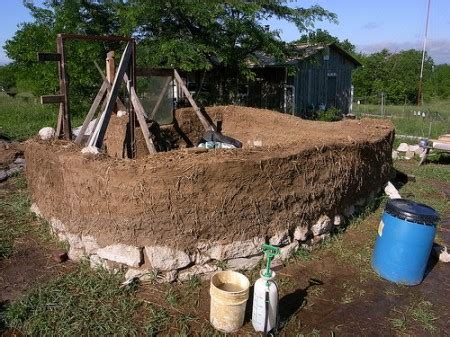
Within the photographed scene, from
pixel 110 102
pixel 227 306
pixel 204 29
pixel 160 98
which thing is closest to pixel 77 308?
pixel 227 306

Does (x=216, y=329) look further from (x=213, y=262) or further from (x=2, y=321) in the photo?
(x=2, y=321)

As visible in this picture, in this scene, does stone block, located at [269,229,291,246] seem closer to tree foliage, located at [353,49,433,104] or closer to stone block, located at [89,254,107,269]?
stone block, located at [89,254,107,269]

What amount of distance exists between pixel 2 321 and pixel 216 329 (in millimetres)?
1739

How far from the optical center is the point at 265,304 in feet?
10.1

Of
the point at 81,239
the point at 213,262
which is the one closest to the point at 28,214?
the point at 81,239

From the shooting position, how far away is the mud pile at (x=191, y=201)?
3668 mm

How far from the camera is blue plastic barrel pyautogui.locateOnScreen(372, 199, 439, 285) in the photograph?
12.4 ft

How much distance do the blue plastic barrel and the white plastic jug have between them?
1.51 m

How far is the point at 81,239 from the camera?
163 inches

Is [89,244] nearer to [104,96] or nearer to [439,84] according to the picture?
[104,96]

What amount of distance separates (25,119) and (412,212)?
14.0m

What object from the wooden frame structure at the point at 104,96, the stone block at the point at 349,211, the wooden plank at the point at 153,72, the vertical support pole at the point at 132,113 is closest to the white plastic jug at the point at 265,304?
the stone block at the point at 349,211

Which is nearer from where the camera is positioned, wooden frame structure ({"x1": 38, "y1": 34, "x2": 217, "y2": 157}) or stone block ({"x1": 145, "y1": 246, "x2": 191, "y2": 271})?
stone block ({"x1": 145, "y1": 246, "x2": 191, "y2": 271})

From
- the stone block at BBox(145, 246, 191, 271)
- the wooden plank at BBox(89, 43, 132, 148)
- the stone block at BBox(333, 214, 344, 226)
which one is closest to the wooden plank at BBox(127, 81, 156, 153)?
the wooden plank at BBox(89, 43, 132, 148)
